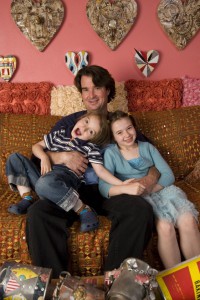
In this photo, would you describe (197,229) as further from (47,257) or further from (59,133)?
(59,133)

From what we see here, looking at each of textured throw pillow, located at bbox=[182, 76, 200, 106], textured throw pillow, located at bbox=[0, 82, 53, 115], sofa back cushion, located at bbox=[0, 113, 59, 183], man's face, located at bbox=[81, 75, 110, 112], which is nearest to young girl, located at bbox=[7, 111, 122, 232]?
man's face, located at bbox=[81, 75, 110, 112]

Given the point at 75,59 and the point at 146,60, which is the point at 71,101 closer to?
the point at 75,59

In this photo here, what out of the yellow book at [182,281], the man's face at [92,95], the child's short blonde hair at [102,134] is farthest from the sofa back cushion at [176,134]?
the yellow book at [182,281]

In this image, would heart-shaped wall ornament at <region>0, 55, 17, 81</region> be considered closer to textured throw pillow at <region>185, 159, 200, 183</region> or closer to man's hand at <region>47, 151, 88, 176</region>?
man's hand at <region>47, 151, 88, 176</region>

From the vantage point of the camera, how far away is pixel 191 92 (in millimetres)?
2734

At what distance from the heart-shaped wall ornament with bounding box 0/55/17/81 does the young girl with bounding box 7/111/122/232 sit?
911 mm

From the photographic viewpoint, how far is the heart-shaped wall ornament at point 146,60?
9.24ft

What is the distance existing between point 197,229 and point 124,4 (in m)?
1.85

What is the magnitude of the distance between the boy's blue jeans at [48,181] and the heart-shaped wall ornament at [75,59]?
1.09 m

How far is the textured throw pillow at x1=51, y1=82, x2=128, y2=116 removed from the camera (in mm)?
2566

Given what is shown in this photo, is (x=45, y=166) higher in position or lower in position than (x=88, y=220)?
higher

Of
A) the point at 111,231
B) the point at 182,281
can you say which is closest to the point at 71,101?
the point at 111,231

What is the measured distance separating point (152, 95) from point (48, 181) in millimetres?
1259

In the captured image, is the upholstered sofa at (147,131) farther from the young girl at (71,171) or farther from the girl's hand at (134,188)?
the girl's hand at (134,188)
